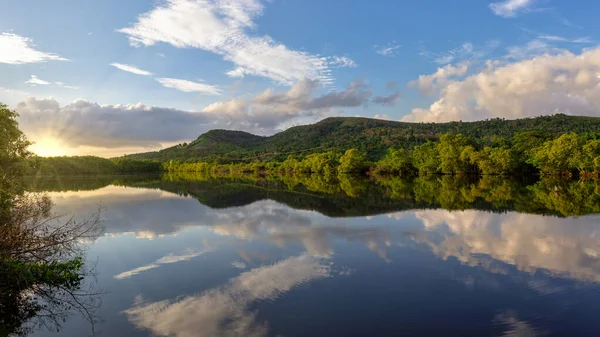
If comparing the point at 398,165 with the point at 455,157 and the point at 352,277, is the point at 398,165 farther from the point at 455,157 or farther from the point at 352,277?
the point at 352,277

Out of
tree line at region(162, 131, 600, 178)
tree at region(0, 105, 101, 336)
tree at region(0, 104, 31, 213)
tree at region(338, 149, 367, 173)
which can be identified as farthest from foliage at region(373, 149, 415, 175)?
tree at region(0, 105, 101, 336)

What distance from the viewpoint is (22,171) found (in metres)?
20.8

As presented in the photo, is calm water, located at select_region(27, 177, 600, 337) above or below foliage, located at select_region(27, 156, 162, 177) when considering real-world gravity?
below

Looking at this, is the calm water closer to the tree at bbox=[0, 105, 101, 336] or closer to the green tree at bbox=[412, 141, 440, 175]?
the tree at bbox=[0, 105, 101, 336]

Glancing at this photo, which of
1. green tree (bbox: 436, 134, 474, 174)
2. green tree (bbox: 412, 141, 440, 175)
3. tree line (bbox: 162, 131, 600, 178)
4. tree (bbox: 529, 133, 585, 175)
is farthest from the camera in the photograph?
green tree (bbox: 412, 141, 440, 175)

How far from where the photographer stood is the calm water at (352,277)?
8938mm

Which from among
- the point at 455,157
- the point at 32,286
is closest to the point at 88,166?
the point at 455,157

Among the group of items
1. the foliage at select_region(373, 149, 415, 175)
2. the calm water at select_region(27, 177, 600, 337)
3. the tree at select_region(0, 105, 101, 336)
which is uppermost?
the foliage at select_region(373, 149, 415, 175)

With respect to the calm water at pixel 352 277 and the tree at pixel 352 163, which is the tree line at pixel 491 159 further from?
the calm water at pixel 352 277

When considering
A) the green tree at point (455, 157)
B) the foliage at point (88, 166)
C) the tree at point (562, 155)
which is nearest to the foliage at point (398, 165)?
the green tree at point (455, 157)

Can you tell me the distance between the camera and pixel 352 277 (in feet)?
41.0

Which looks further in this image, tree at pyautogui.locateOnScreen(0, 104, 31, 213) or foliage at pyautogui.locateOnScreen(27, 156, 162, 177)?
foliage at pyautogui.locateOnScreen(27, 156, 162, 177)

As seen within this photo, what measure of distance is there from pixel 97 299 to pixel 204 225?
42.4 feet

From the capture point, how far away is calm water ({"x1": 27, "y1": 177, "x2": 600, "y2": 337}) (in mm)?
8938
